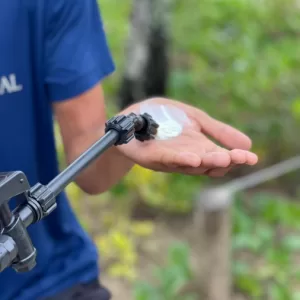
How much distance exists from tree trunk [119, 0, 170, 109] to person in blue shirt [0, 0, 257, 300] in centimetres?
149

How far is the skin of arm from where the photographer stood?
1.03 metres

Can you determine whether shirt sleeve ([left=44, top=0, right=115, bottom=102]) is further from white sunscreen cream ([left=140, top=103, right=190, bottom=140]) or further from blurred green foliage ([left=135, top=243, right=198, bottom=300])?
blurred green foliage ([left=135, top=243, right=198, bottom=300])

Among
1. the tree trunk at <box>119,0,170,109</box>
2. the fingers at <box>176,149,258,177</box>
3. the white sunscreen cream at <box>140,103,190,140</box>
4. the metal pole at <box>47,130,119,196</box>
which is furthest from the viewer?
the tree trunk at <box>119,0,170,109</box>

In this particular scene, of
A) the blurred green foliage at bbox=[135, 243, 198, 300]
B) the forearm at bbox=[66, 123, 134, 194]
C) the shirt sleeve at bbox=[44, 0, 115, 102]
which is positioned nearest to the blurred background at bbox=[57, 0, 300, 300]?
the blurred green foliage at bbox=[135, 243, 198, 300]

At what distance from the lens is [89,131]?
104cm

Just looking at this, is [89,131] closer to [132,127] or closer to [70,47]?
[70,47]

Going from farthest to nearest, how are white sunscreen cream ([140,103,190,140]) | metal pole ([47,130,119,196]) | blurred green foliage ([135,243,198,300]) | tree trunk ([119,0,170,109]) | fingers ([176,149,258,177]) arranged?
1. tree trunk ([119,0,170,109])
2. blurred green foliage ([135,243,198,300])
3. white sunscreen cream ([140,103,190,140])
4. fingers ([176,149,258,177])
5. metal pole ([47,130,119,196])

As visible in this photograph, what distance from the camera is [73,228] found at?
1104mm

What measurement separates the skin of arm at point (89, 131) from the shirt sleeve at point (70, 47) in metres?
0.02

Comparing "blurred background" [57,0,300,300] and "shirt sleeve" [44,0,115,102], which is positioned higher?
"shirt sleeve" [44,0,115,102]

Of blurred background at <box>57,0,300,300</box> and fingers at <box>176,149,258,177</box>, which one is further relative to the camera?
blurred background at <box>57,0,300,300</box>

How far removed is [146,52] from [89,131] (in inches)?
63.0

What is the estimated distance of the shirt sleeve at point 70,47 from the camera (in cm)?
98

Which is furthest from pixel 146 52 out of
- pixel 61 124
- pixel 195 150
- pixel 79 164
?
pixel 79 164
